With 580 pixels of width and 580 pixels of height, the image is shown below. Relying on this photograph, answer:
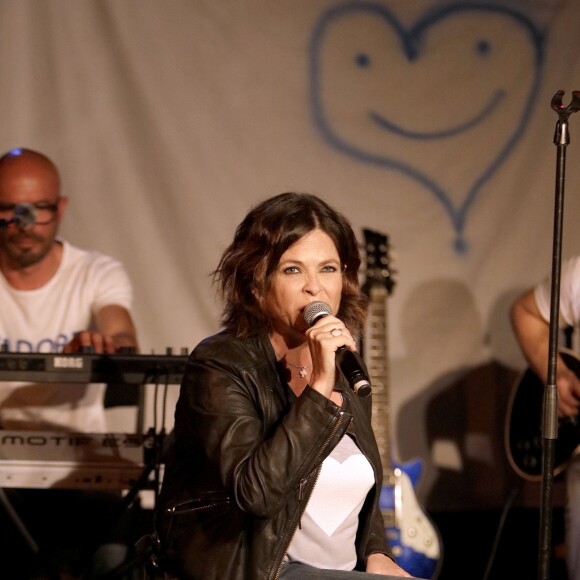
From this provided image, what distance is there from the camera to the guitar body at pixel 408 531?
3.77 m

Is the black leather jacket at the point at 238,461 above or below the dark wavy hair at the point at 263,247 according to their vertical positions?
below

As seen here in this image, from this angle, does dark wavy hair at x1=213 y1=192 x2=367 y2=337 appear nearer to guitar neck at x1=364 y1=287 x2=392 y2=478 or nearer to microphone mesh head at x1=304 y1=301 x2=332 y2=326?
microphone mesh head at x1=304 y1=301 x2=332 y2=326

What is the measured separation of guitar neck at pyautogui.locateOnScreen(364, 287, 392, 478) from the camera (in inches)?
155

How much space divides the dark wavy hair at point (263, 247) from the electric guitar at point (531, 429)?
5.15 feet

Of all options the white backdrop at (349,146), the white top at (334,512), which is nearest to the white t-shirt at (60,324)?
the white backdrop at (349,146)

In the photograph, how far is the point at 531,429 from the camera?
397 cm

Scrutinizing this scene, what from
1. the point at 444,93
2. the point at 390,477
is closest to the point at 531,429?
the point at 390,477

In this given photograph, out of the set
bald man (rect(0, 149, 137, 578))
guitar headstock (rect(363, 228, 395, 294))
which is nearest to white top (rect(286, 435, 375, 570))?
bald man (rect(0, 149, 137, 578))

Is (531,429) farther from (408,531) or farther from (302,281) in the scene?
(302,281)

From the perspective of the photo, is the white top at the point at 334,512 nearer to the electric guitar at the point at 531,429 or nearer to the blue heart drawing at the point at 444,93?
the electric guitar at the point at 531,429

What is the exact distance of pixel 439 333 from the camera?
502 centimetres

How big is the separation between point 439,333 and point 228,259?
2731mm

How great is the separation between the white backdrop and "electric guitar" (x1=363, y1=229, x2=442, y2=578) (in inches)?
31.5

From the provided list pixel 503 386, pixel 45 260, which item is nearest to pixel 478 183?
pixel 503 386
